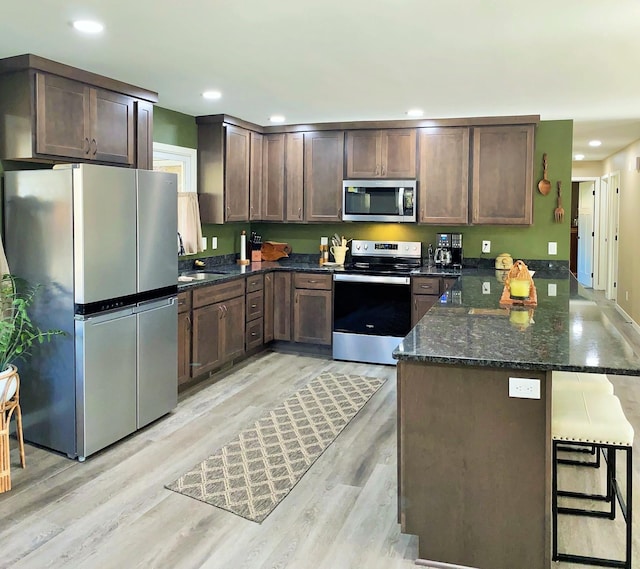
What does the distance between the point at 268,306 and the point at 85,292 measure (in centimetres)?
262

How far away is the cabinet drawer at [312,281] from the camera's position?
5543 millimetres

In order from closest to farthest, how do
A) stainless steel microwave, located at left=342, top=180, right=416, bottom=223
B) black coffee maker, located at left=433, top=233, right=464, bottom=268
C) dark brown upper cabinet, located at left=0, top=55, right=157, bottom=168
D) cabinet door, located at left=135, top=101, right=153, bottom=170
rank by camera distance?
dark brown upper cabinet, located at left=0, top=55, right=157, bottom=168, cabinet door, located at left=135, top=101, right=153, bottom=170, stainless steel microwave, located at left=342, top=180, right=416, bottom=223, black coffee maker, located at left=433, top=233, right=464, bottom=268

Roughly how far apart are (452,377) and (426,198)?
355cm

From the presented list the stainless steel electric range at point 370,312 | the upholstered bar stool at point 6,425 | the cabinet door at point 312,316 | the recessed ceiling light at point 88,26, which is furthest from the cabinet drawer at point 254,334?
the recessed ceiling light at point 88,26

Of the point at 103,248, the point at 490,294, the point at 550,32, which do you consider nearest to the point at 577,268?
the point at 490,294

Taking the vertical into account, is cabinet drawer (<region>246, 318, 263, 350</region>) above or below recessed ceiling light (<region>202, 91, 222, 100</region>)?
below

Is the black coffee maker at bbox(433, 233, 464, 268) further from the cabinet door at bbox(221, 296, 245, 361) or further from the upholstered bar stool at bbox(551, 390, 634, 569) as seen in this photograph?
the upholstered bar stool at bbox(551, 390, 634, 569)

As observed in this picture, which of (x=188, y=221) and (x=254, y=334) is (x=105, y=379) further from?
(x=254, y=334)

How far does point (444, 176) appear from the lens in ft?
17.8

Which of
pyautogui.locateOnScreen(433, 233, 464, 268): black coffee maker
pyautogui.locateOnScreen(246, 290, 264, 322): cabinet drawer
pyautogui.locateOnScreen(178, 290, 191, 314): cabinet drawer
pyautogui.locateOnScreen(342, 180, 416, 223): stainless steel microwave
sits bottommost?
pyautogui.locateOnScreen(246, 290, 264, 322): cabinet drawer

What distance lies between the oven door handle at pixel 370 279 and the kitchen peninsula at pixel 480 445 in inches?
111

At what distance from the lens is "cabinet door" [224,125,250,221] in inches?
213

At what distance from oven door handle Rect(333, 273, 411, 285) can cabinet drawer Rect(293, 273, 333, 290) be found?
10 cm

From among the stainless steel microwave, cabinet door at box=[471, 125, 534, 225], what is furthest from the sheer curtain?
cabinet door at box=[471, 125, 534, 225]
